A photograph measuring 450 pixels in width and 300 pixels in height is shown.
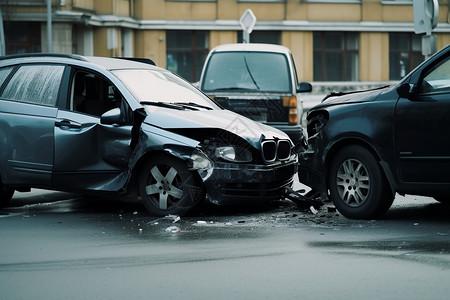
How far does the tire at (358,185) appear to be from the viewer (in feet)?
26.7

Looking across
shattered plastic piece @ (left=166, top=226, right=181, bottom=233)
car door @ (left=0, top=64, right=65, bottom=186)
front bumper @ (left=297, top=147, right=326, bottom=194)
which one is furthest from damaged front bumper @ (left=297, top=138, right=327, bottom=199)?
car door @ (left=0, top=64, right=65, bottom=186)

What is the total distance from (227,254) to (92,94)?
346 centimetres

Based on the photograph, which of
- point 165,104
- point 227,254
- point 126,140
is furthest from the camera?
point 165,104

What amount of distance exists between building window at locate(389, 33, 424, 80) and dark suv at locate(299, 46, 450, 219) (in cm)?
3504

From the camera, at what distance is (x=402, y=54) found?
141 ft

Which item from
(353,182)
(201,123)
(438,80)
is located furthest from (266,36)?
(438,80)

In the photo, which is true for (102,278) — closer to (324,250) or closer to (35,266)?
(35,266)

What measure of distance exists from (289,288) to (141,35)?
118 feet

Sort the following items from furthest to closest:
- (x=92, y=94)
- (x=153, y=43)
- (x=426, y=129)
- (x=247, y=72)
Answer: (x=153, y=43) → (x=247, y=72) → (x=92, y=94) → (x=426, y=129)

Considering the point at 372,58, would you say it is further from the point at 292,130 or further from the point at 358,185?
the point at 358,185

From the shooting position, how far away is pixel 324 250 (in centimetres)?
666

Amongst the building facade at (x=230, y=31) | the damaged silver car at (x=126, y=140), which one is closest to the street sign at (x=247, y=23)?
the damaged silver car at (x=126, y=140)

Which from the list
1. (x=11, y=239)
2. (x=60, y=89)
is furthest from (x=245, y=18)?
(x=11, y=239)

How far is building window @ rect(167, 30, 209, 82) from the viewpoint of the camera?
133ft
